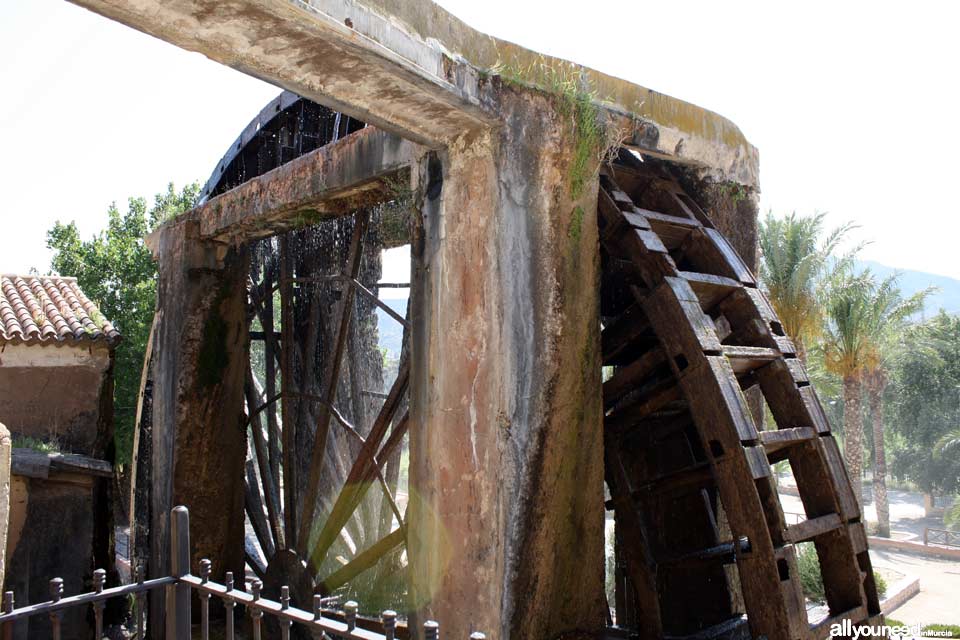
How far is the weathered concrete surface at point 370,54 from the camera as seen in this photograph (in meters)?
2.49

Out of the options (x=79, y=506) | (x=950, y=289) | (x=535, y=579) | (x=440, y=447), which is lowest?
(x=79, y=506)

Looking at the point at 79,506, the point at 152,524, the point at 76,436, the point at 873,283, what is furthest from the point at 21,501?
the point at 873,283

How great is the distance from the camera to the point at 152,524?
5562 mm

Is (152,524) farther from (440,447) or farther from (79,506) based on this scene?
(79,506)

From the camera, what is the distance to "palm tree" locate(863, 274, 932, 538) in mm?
16203

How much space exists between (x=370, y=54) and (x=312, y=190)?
5.57ft

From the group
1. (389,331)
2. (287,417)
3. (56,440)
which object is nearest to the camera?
(287,417)

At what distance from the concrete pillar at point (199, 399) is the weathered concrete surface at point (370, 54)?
276cm

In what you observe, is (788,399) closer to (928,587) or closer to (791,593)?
(791,593)

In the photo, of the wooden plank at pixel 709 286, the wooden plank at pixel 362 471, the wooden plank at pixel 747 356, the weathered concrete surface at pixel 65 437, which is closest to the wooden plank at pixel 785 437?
the wooden plank at pixel 747 356

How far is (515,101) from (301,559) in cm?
367

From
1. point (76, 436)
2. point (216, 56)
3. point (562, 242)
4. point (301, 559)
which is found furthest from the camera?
point (76, 436)

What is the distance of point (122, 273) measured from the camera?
18.4 m

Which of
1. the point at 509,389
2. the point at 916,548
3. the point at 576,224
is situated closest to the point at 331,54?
the point at 576,224
